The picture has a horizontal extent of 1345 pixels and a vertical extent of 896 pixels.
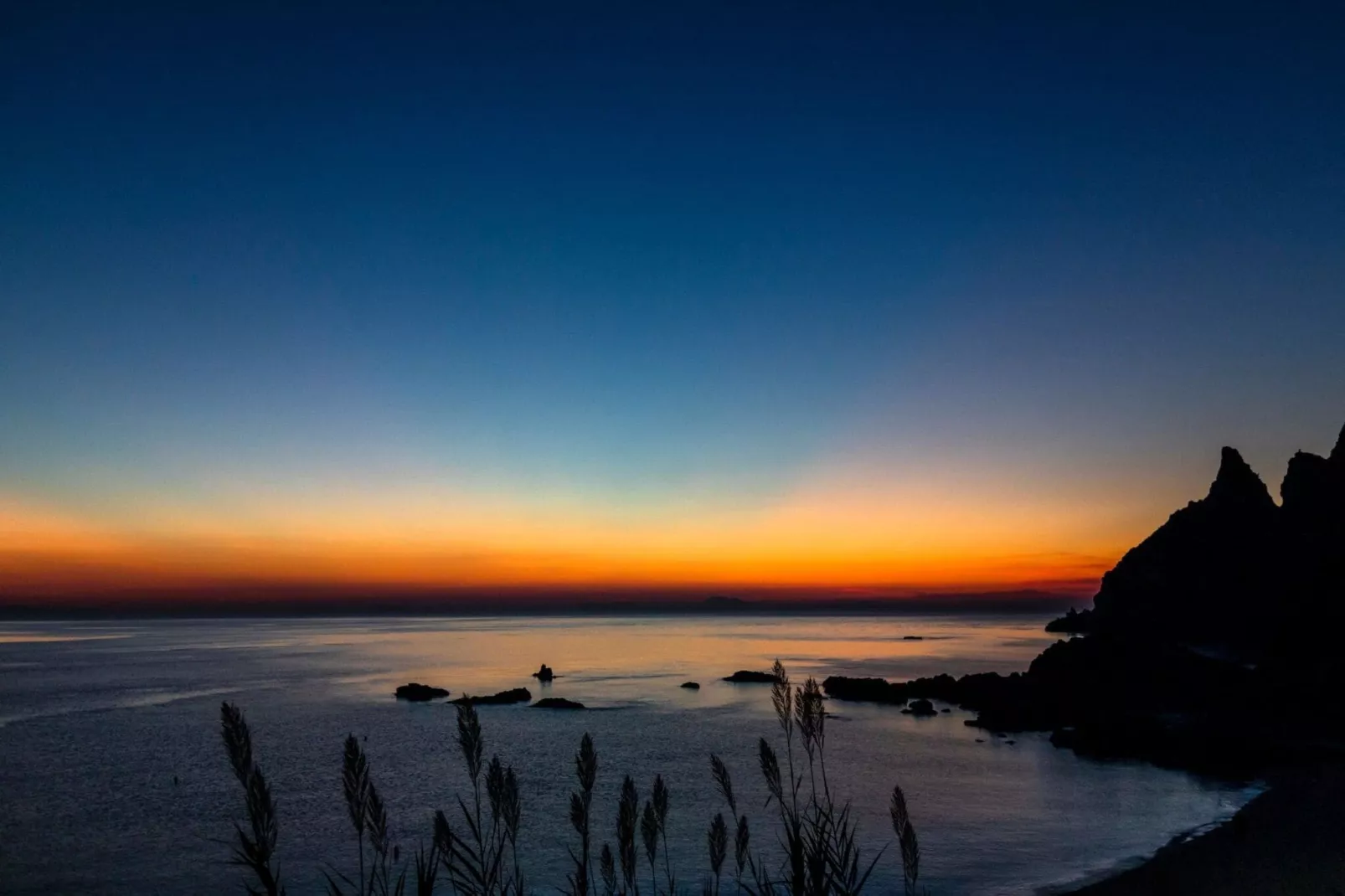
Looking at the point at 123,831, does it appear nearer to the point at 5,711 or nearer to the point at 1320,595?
the point at 5,711


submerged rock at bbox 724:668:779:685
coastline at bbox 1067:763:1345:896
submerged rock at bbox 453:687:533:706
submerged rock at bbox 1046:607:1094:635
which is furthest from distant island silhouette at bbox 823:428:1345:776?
submerged rock at bbox 1046:607:1094:635

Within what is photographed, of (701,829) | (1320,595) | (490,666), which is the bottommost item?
(490,666)

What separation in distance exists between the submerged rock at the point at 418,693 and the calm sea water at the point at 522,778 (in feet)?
6.22

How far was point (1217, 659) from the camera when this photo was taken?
58.2 m

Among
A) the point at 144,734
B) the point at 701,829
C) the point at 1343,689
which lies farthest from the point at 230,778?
the point at 1343,689

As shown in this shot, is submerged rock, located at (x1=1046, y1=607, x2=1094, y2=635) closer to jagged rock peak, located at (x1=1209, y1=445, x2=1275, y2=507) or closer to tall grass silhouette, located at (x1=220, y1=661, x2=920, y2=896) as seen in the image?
jagged rock peak, located at (x1=1209, y1=445, x2=1275, y2=507)

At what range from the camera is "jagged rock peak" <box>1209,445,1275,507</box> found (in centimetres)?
7912

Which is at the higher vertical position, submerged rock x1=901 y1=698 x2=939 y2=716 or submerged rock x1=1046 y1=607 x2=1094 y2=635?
submerged rock x1=901 y1=698 x2=939 y2=716

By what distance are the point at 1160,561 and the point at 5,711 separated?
Result: 337ft

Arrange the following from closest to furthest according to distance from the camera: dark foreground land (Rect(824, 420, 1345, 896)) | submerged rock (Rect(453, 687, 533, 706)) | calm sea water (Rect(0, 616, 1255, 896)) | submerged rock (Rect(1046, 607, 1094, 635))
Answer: dark foreground land (Rect(824, 420, 1345, 896)), calm sea water (Rect(0, 616, 1255, 896)), submerged rock (Rect(453, 687, 533, 706)), submerged rock (Rect(1046, 607, 1094, 635))

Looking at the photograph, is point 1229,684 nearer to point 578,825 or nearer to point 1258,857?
point 1258,857

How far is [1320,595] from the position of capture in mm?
45125

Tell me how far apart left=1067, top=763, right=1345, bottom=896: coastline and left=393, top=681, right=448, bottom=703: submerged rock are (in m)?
49.3

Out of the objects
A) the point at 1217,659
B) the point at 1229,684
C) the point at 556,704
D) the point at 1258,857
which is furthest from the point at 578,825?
the point at 1217,659
